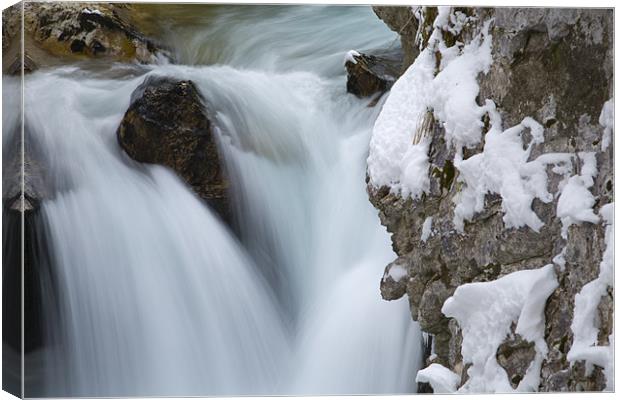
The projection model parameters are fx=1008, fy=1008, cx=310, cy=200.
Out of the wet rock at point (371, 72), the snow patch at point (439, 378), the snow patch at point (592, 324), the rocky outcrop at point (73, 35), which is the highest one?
the rocky outcrop at point (73, 35)

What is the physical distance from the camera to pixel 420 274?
4.43 metres

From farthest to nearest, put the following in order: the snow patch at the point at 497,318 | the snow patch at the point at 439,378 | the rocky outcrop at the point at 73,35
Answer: the snow patch at the point at 439,378 < the rocky outcrop at the point at 73,35 < the snow patch at the point at 497,318

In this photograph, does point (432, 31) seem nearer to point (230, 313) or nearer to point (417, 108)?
point (417, 108)

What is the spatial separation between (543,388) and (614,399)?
277mm

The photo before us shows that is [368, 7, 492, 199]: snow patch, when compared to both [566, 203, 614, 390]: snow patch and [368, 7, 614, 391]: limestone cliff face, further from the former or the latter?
[566, 203, 614, 390]: snow patch

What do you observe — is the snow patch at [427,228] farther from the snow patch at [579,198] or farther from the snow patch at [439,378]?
the snow patch at [579,198]

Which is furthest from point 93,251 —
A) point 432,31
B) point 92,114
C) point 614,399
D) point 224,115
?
point 614,399

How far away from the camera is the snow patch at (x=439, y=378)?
13.8 ft

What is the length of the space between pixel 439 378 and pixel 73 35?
2156 millimetres

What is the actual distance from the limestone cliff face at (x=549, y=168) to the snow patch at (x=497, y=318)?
32 mm

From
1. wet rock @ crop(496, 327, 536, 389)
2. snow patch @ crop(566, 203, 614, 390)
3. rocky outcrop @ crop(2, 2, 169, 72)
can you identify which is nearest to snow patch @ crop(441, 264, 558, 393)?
wet rock @ crop(496, 327, 536, 389)

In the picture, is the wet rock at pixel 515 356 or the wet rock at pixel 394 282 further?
the wet rock at pixel 394 282

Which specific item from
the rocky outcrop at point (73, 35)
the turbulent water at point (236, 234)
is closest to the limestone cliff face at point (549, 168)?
the turbulent water at point (236, 234)

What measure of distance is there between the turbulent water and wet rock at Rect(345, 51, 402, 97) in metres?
0.07
